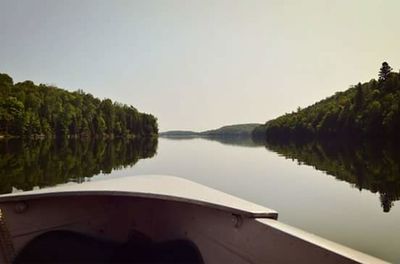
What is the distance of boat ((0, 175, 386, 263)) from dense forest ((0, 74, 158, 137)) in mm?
57673

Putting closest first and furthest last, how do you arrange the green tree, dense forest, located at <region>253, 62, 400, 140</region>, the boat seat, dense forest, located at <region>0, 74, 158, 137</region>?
the boat seat
dense forest, located at <region>253, 62, 400, 140</region>
dense forest, located at <region>0, 74, 158, 137</region>
the green tree

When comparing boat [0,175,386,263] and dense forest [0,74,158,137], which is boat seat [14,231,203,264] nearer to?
boat [0,175,386,263]

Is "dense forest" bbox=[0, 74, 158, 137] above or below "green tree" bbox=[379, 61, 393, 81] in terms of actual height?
below

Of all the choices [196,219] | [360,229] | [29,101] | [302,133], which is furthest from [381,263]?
[302,133]

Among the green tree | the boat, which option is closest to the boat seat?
the boat

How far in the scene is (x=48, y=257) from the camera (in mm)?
4930

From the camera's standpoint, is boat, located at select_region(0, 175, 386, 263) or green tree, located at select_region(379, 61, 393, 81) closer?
boat, located at select_region(0, 175, 386, 263)

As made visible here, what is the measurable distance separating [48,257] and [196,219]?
6.25ft

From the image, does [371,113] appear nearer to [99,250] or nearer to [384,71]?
[384,71]

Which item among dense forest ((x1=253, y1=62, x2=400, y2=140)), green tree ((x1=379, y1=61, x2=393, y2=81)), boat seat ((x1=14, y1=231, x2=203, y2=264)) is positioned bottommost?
→ boat seat ((x1=14, y1=231, x2=203, y2=264))

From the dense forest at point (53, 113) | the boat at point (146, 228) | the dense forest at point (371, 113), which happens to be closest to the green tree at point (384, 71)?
the dense forest at point (371, 113)

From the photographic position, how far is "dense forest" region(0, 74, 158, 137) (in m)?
59.9

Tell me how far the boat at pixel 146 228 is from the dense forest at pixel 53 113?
189 feet

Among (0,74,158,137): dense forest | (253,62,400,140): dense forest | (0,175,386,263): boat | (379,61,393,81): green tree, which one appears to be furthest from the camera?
(379,61,393,81): green tree
